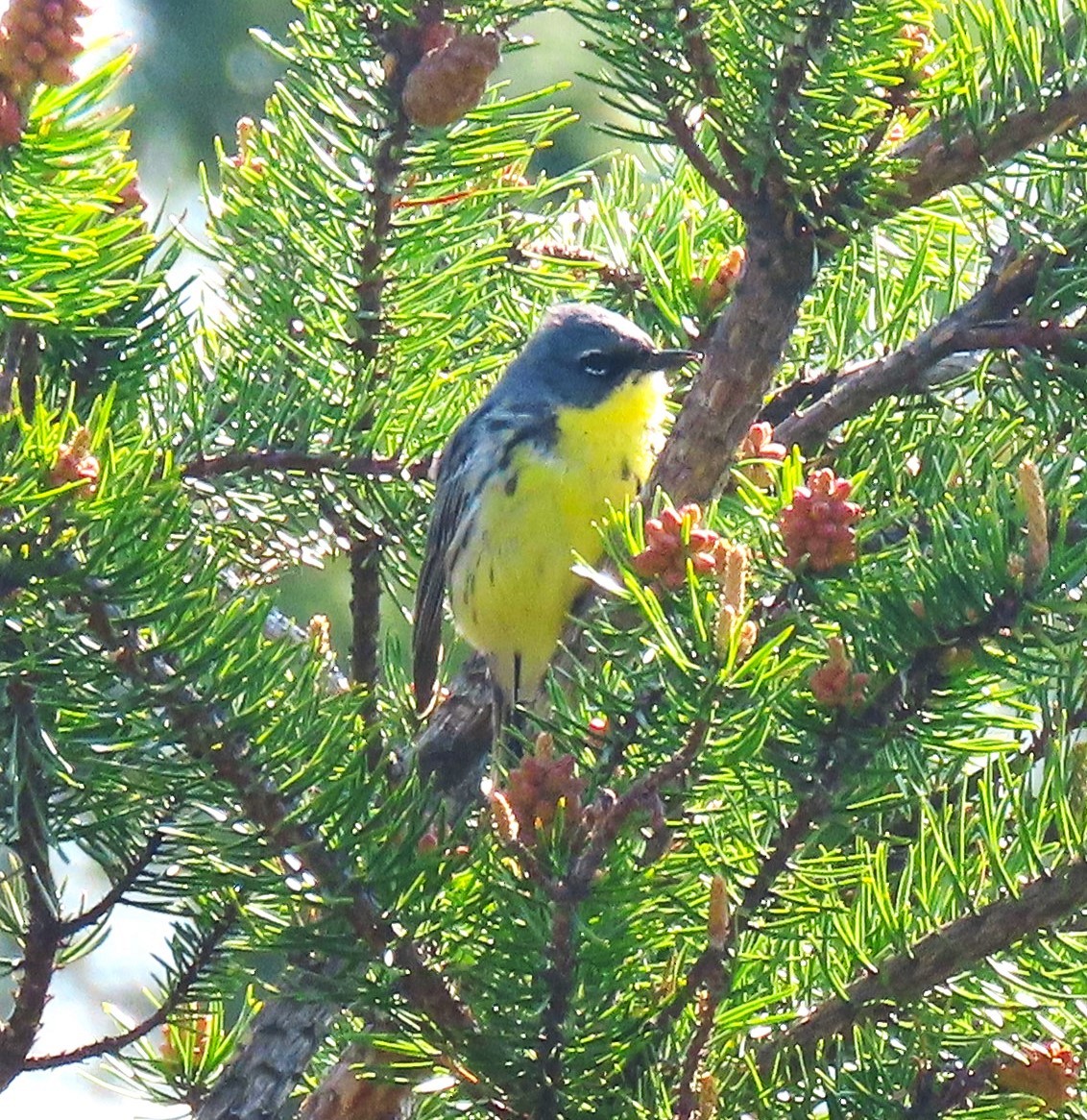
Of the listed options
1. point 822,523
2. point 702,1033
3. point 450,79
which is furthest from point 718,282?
point 702,1033

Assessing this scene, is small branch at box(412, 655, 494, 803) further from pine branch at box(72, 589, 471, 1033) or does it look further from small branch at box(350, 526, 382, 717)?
pine branch at box(72, 589, 471, 1033)

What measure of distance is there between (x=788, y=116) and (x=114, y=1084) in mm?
1323

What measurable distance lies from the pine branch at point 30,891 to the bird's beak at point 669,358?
39.7 inches

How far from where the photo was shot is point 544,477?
292 centimetres

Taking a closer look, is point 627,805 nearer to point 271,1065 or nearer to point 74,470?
point 74,470

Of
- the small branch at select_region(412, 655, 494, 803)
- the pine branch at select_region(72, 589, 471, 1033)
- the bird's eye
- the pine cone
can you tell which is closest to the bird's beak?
the bird's eye

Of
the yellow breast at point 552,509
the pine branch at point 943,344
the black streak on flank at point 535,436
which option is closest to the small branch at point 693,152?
the pine branch at point 943,344

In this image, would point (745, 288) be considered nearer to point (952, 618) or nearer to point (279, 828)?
point (952, 618)

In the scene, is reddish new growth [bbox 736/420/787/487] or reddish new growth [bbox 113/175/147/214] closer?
reddish new growth [bbox 736/420/787/487]

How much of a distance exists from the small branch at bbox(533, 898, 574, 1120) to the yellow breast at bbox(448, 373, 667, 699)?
1508 mm

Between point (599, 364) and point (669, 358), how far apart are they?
441mm

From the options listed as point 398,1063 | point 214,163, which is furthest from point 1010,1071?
point 214,163

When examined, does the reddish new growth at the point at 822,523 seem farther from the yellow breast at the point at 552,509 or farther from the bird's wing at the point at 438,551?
the yellow breast at the point at 552,509

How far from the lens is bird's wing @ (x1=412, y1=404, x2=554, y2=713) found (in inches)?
104
